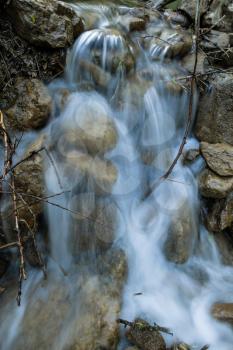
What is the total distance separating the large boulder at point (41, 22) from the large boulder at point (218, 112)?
6.32ft

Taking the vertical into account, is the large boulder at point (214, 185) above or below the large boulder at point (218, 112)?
below

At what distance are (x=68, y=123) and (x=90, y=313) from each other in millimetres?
1958

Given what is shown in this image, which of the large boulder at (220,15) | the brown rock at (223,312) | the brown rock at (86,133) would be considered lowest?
the brown rock at (223,312)

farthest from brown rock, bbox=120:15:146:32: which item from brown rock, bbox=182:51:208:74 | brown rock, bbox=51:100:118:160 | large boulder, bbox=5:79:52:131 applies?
large boulder, bbox=5:79:52:131

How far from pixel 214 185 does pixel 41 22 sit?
269 cm

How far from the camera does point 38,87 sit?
354cm

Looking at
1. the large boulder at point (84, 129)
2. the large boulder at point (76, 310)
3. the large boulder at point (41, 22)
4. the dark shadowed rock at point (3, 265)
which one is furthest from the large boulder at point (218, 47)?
the dark shadowed rock at point (3, 265)

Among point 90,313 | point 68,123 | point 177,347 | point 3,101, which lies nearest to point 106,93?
point 68,123

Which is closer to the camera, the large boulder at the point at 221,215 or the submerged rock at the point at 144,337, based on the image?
the submerged rock at the point at 144,337

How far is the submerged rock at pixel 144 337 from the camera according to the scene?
2674 mm

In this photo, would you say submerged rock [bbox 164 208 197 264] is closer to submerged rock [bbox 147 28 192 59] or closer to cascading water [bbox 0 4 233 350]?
cascading water [bbox 0 4 233 350]

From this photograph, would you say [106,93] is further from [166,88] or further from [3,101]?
[3,101]

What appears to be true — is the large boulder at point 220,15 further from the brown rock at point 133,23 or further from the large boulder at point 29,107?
the large boulder at point 29,107

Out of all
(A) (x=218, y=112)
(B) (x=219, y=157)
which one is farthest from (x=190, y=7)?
(B) (x=219, y=157)
